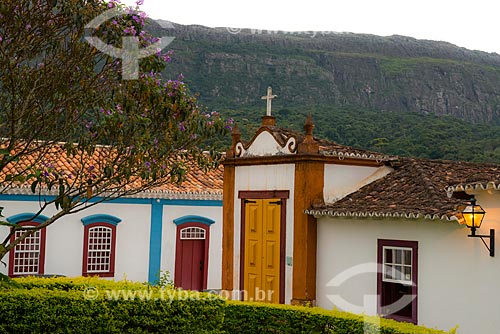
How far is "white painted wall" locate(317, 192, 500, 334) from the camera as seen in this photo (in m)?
10.4

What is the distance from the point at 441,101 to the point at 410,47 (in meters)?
19.5

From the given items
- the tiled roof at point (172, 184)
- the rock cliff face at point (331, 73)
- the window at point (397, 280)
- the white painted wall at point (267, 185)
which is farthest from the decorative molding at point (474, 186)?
the rock cliff face at point (331, 73)

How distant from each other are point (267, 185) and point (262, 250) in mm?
1347

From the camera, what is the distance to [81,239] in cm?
2009

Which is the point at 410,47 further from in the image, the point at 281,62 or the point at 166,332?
the point at 166,332

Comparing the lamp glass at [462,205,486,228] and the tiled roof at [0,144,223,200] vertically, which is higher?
the tiled roof at [0,144,223,200]

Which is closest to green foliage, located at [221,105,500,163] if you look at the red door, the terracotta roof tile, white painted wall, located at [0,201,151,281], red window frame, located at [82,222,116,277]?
the red door

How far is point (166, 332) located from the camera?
35.2 feet

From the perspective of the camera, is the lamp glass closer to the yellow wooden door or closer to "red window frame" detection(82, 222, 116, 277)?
the yellow wooden door

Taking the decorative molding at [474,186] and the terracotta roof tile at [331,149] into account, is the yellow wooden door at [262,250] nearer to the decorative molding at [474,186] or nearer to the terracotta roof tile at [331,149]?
the terracotta roof tile at [331,149]

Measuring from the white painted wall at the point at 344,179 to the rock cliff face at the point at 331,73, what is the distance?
41.0 metres

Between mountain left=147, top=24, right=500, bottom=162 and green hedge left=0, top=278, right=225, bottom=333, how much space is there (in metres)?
30.0

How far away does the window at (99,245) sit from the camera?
2012cm

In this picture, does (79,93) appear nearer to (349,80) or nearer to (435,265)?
(435,265)
